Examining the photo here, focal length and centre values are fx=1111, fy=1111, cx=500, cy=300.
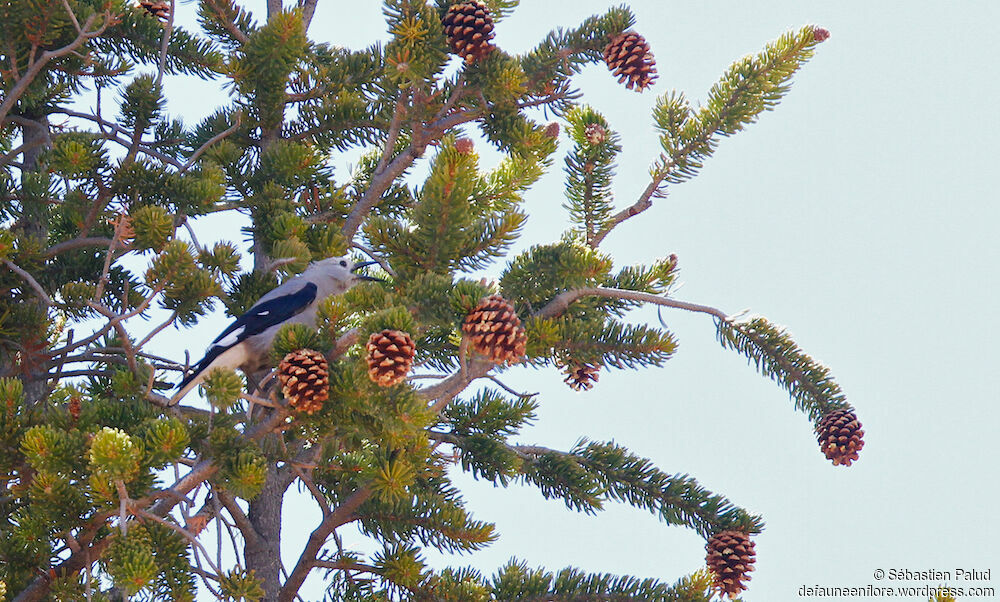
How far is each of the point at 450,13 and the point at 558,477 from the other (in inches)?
69.3

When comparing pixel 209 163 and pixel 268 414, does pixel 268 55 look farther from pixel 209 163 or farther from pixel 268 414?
pixel 268 414

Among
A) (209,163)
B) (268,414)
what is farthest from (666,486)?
(209,163)

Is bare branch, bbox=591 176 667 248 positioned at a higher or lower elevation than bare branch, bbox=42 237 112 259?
higher

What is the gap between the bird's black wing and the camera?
416 cm

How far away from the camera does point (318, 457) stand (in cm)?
375

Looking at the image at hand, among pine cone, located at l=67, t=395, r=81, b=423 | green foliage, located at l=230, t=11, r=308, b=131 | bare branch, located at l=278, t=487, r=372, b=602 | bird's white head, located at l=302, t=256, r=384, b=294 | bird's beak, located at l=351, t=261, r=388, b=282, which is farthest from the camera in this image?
bird's beak, located at l=351, t=261, r=388, b=282

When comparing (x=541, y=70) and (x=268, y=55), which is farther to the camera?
(x=268, y=55)

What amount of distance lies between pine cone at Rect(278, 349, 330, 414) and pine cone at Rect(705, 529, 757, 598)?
161cm

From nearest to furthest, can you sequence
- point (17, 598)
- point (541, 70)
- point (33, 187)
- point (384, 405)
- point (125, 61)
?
1. point (384, 405)
2. point (17, 598)
3. point (541, 70)
4. point (33, 187)
5. point (125, 61)

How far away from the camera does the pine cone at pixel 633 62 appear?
3.94m

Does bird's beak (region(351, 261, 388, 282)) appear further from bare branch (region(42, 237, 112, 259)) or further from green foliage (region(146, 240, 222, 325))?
bare branch (region(42, 237, 112, 259))

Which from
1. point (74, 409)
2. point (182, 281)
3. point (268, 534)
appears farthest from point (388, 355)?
point (268, 534)

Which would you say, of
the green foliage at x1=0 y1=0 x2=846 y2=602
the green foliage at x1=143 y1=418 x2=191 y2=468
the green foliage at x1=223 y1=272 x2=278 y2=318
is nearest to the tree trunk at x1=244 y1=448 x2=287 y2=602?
the green foliage at x1=0 y1=0 x2=846 y2=602

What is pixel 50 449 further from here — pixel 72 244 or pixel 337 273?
pixel 337 273
